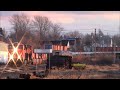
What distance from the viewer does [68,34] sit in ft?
29.4

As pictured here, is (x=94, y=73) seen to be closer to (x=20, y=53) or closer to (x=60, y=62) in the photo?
(x=20, y=53)

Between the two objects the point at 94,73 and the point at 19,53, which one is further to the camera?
the point at 94,73

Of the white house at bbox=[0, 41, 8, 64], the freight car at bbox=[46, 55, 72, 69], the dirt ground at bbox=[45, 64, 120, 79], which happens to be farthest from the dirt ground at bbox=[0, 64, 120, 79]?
the freight car at bbox=[46, 55, 72, 69]

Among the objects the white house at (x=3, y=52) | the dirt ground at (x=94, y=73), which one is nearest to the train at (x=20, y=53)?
the white house at (x=3, y=52)

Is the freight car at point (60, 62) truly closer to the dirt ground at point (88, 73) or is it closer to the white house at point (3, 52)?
the dirt ground at point (88, 73)

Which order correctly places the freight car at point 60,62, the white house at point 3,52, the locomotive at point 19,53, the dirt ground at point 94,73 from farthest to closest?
the freight car at point 60,62
the dirt ground at point 94,73
the white house at point 3,52
the locomotive at point 19,53

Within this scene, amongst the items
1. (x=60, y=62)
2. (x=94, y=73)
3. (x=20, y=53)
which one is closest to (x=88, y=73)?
(x=94, y=73)

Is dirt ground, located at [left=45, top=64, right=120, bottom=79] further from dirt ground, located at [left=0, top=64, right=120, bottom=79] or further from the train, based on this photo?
the train
